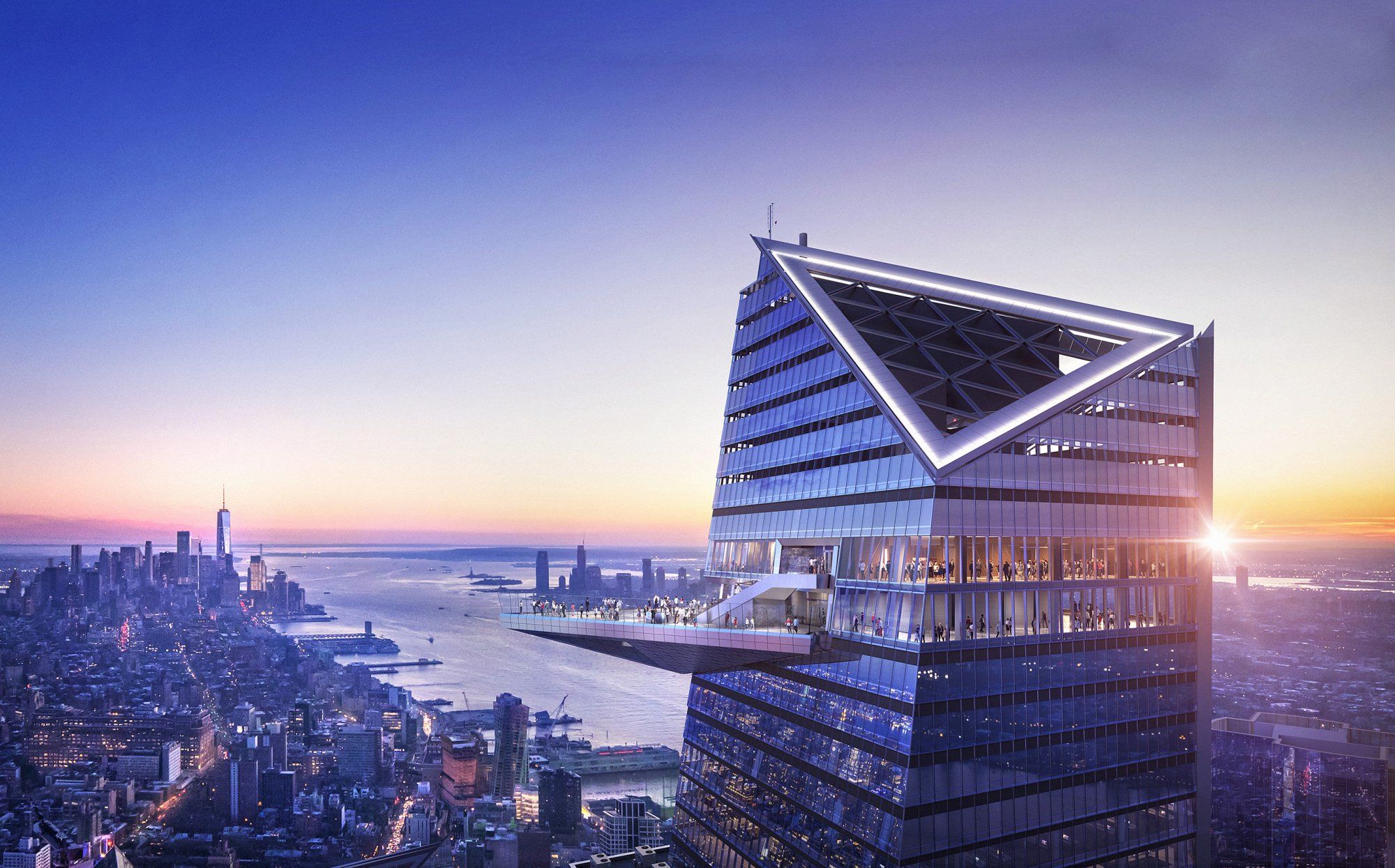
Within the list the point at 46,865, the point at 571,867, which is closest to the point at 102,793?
the point at 46,865

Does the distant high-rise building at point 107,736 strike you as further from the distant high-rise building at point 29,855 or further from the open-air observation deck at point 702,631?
the open-air observation deck at point 702,631

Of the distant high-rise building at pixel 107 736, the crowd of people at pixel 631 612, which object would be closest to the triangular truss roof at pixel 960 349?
the crowd of people at pixel 631 612

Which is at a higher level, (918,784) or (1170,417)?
(1170,417)

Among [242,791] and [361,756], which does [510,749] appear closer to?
[361,756]

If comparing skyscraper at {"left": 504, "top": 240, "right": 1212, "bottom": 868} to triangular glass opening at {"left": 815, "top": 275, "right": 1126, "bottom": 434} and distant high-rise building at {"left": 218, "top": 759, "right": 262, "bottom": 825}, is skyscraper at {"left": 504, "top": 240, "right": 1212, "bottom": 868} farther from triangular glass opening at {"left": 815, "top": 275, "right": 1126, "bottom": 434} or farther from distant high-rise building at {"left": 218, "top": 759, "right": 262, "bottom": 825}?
distant high-rise building at {"left": 218, "top": 759, "right": 262, "bottom": 825}

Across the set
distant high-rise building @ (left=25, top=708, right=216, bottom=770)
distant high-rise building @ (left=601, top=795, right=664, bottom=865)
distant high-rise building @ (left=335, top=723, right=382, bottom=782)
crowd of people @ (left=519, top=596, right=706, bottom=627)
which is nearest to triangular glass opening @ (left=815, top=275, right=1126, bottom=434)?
crowd of people @ (left=519, top=596, right=706, bottom=627)

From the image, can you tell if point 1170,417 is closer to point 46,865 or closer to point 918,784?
point 918,784
